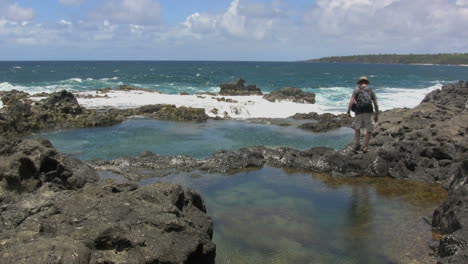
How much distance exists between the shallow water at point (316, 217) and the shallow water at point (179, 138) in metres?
5.61

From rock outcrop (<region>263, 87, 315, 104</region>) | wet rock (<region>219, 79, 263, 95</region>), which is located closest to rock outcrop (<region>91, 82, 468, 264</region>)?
rock outcrop (<region>263, 87, 315, 104</region>)

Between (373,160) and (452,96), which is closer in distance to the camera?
(373,160)

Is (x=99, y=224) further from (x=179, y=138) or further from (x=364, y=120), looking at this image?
(x=179, y=138)

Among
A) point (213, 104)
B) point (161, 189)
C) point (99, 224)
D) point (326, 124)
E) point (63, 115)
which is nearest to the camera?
point (99, 224)

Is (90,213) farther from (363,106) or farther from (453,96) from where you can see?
(453,96)

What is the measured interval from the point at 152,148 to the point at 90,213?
38.9 feet

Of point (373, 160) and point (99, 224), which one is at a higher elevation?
point (99, 224)

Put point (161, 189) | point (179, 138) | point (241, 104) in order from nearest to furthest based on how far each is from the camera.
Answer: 1. point (161, 189)
2. point (179, 138)
3. point (241, 104)

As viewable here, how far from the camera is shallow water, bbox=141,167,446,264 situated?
639cm

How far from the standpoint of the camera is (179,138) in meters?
19.5

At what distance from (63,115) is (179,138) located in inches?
415

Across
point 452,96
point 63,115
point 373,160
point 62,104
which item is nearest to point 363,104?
point 373,160

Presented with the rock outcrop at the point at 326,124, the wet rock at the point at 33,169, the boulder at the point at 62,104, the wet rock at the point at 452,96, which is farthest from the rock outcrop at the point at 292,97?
the wet rock at the point at 33,169

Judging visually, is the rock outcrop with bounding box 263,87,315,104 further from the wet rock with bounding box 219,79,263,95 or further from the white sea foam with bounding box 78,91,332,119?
the wet rock with bounding box 219,79,263,95
